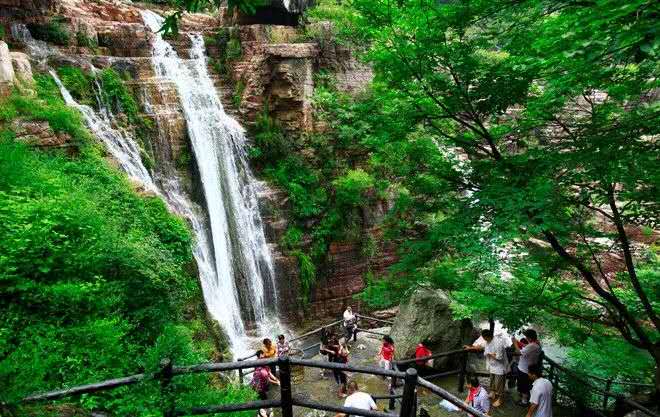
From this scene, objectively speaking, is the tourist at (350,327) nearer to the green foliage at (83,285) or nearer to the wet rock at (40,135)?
the green foliage at (83,285)

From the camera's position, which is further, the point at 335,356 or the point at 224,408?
the point at 335,356

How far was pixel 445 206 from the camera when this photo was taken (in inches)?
287

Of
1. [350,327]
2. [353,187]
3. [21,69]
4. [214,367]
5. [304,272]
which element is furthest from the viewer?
[353,187]

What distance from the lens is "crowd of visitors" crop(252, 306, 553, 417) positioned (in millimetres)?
5895

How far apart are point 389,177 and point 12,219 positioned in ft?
48.0

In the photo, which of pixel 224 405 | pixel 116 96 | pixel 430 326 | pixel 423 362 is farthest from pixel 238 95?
pixel 224 405

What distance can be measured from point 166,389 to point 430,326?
7.52m

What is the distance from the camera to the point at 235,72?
1783 cm

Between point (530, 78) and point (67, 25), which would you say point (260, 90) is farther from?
point (530, 78)

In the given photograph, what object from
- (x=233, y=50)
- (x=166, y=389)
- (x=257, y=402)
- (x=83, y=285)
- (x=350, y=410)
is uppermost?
(x=233, y=50)

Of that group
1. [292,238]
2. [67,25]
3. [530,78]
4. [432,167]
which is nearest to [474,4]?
[530,78]

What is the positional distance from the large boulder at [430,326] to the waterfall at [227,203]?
5.94m

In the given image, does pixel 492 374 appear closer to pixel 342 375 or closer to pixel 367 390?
pixel 367 390

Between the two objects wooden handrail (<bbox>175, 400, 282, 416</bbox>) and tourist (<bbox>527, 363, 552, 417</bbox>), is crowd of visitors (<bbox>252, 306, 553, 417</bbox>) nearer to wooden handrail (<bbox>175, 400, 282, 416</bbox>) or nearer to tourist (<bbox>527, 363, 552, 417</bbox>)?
tourist (<bbox>527, 363, 552, 417</bbox>)
